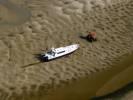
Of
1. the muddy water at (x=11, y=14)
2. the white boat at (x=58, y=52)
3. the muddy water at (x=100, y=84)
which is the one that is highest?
the muddy water at (x=11, y=14)

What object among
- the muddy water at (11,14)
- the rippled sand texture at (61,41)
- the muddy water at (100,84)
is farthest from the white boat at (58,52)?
the muddy water at (11,14)

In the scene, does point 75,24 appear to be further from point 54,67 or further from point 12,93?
point 12,93

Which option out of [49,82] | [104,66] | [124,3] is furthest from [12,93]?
[124,3]

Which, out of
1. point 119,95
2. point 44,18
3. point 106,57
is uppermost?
point 44,18

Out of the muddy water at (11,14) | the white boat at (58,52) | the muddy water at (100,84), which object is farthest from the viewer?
the muddy water at (11,14)

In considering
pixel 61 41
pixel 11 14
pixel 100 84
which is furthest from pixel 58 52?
pixel 11 14

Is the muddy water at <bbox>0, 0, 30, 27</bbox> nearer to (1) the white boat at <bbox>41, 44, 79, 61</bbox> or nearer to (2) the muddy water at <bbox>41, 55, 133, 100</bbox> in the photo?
(1) the white boat at <bbox>41, 44, 79, 61</bbox>

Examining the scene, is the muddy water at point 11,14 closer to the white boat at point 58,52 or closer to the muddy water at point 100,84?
the white boat at point 58,52

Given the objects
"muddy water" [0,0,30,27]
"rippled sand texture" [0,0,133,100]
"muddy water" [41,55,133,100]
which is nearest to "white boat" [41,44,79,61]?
"rippled sand texture" [0,0,133,100]
